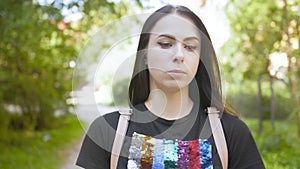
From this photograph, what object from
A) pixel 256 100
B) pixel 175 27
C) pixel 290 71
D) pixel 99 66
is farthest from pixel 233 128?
pixel 256 100

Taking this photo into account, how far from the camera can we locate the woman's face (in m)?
1.49

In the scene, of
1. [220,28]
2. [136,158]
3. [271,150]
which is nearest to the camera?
[136,158]

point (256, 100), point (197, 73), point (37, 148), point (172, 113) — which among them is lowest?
point (37, 148)

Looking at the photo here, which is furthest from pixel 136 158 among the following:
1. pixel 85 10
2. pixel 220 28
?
pixel 220 28

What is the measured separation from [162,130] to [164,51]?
25 centimetres

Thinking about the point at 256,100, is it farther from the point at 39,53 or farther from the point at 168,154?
the point at 168,154

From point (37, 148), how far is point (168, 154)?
6274 millimetres

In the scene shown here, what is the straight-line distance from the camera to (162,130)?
1.52 metres

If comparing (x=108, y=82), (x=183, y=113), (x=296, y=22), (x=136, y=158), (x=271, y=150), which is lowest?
(x=271, y=150)

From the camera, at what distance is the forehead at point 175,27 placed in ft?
4.93

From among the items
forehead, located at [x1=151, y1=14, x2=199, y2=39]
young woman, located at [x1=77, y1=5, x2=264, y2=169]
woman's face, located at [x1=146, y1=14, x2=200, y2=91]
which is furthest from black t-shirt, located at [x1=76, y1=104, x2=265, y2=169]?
forehead, located at [x1=151, y1=14, x2=199, y2=39]

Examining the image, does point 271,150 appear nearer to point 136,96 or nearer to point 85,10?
point 85,10

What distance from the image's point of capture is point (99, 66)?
62.6 inches

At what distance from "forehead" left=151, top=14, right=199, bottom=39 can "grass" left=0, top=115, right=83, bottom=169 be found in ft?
14.7
